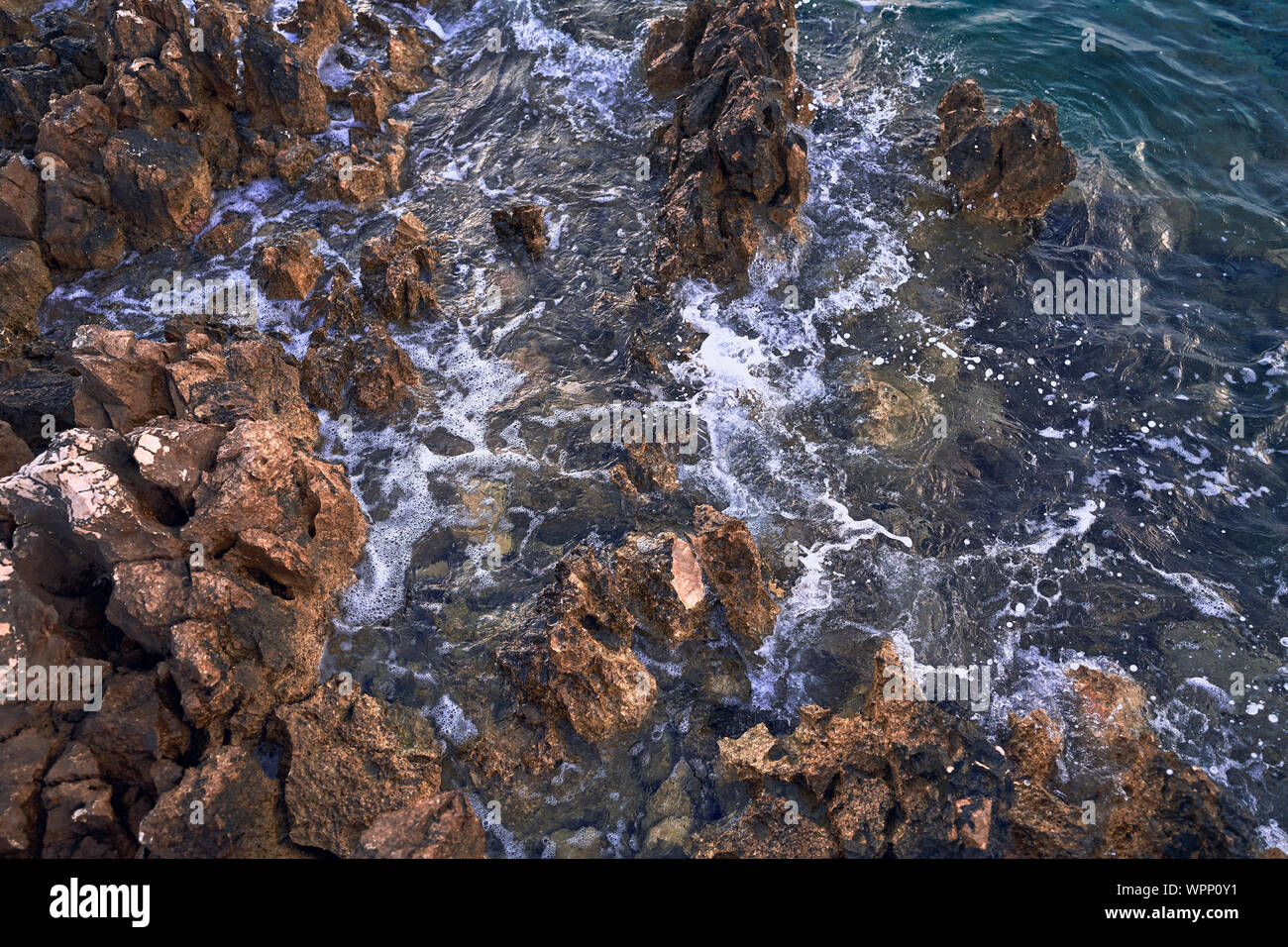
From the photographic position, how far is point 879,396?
433 inches

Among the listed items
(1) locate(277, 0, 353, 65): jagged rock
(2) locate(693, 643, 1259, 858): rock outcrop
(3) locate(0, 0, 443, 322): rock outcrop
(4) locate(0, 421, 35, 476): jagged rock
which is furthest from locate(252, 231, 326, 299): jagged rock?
(2) locate(693, 643, 1259, 858): rock outcrop

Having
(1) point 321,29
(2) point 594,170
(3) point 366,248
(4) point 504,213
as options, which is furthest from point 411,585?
(1) point 321,29

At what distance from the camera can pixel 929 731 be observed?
24.0 ft

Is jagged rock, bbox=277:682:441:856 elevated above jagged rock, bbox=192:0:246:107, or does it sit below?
below

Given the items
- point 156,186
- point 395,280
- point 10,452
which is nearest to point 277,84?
point 156,186

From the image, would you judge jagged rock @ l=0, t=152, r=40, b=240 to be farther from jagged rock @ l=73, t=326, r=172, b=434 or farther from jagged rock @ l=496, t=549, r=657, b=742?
jagged rock @ l=496, t=549, r=657, b=742

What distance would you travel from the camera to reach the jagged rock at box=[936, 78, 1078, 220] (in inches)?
497

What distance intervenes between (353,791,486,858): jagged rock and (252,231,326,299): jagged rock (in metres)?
8.29

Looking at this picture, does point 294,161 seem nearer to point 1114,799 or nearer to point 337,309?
point 337,309

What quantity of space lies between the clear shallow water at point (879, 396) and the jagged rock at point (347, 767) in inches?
21.4

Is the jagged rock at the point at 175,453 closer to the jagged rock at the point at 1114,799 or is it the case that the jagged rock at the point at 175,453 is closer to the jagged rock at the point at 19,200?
the jagged rock at the point at 19,200

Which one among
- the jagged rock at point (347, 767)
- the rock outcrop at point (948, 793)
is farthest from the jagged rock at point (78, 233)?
the rock outcrop at point (948, 793)

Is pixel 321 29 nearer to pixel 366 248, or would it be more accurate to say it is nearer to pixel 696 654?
pixel 366 248

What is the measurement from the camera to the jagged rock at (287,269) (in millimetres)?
11789
